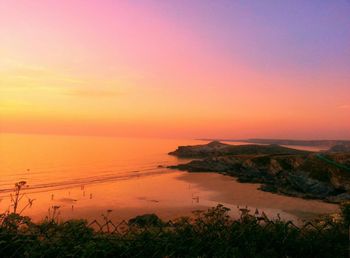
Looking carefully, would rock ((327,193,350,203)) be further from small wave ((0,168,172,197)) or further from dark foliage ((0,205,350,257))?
dark foliage ((0,205,350,257))

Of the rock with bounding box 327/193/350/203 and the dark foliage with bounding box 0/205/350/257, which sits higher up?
the dark foliage with bounding box 0/205/350/257

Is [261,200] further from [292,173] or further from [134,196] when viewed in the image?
[134,196]

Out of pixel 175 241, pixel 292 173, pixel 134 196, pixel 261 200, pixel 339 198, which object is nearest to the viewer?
pixel 175 241

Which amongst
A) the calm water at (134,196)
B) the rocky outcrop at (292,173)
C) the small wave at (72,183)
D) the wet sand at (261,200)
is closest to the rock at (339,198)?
the rocky outcrop at (292,173)

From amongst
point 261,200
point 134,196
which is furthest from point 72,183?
point 261,200

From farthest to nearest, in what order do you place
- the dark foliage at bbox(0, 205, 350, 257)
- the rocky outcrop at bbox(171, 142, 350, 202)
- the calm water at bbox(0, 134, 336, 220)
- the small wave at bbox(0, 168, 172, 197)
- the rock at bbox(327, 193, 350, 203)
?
the small wave at bbox(0, 168, 172, 197) → the rocky outcrop at bbox(171, 142, 350, 202) → the rock at bbox(327, 193, 350, 203) → the calm water at bbox(0, 134, 336, 220) → the dark foliage at bbox(0, 205, 350, 257)

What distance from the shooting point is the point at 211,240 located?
18.4 ft

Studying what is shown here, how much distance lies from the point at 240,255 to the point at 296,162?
205 feet

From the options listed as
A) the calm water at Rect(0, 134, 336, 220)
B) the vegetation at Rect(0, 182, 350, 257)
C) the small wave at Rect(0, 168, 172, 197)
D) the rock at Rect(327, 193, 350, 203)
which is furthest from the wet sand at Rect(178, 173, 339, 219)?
the vegetation at Rect(0, 182, 350, 257)

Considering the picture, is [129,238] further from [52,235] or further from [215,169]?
[215,169]

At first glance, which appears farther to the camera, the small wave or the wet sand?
the small wave

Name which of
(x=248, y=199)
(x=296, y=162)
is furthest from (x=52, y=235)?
(x=296, y=162)

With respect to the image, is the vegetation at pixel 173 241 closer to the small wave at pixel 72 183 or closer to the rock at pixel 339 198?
the rock at pixel 339 198

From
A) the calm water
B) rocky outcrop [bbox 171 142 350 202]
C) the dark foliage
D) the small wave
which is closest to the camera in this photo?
the dark foliage
